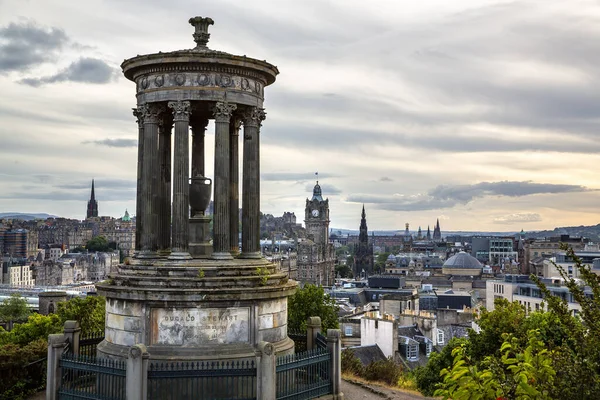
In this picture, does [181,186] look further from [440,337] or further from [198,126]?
[440,337]

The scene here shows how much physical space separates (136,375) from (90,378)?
4011mm

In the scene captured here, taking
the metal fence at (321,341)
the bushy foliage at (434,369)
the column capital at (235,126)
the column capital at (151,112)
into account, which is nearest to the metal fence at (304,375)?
the metal fence at (321,341)

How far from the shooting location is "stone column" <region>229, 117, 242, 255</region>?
990 inches

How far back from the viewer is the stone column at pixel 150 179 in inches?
942

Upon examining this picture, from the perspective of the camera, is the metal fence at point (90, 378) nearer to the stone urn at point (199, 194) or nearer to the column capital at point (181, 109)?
the stone urn at point (199, 194)

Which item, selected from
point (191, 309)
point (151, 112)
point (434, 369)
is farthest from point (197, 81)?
point (434, 369)

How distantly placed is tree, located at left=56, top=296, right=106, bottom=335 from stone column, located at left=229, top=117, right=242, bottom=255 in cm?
2025

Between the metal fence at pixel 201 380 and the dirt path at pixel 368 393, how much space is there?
7.47 m

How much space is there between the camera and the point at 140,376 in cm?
2009

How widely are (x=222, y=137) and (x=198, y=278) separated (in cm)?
486

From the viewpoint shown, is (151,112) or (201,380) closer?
(201,380)

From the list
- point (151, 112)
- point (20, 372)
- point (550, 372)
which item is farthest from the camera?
point (20, 372)

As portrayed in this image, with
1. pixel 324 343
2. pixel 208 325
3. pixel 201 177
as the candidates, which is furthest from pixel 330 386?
pixel 201 177

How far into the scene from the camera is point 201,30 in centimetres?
2509
